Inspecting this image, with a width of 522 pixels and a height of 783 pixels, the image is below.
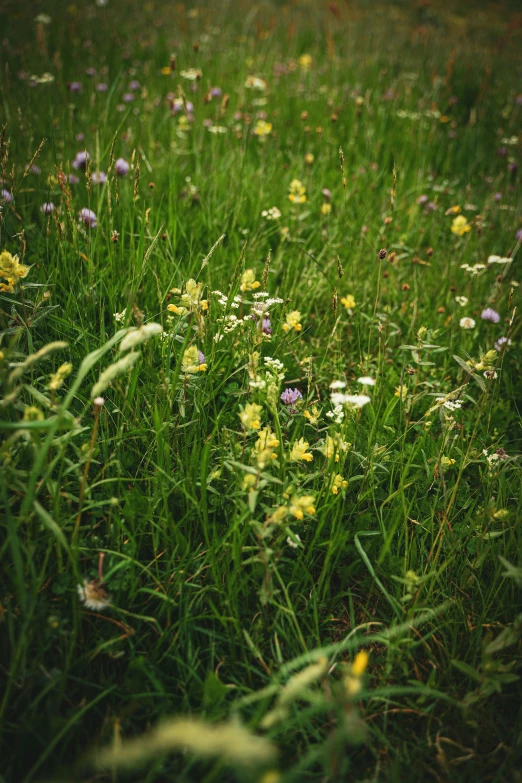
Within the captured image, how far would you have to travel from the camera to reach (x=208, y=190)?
262 centimetres

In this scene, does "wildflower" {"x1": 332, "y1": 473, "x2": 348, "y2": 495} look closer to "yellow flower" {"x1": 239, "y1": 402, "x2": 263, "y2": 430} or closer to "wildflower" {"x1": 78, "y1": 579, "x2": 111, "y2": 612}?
"yellow flower" {"x1": 239, "y1": 402, "x2": 263, "y2": 430}

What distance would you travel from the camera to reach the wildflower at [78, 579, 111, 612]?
40.8 inches

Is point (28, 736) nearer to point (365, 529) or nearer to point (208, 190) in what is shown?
point (365, 529)

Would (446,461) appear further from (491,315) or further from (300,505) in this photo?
(491,315)

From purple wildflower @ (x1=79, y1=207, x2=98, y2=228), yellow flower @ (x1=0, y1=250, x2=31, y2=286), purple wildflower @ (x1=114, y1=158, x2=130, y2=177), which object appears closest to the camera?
yellow flower @ (x1=0, y1=250, x2=31, y2=286)

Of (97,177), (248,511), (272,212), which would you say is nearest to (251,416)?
(248,511)

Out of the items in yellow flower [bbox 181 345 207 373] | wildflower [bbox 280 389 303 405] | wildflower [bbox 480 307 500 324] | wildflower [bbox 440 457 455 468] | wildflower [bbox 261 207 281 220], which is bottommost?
wildflower [bbox 440 457 455 468]

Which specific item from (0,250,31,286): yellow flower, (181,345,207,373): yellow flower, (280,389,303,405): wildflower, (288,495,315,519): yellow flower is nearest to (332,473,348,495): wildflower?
(288,495,315,519): yellow flower

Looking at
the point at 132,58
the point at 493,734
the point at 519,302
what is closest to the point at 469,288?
the point at 519,302

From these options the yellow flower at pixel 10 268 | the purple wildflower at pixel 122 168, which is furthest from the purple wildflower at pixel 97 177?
A: the yellow flower at pixel 10 268

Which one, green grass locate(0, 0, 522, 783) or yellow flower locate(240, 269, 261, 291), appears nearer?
green grass locate(0, 0, 522, 783)

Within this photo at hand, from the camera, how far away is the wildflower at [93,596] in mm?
1037

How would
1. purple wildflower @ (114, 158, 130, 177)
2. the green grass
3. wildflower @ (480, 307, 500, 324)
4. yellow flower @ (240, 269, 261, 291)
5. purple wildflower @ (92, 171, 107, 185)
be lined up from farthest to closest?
1. purple wildflower @ (114, 158, 130, 177)
2. wildflower @ (480, 307, 500, 324)
3. purple wildflower @ (92, 171, 107, 185)
4. yellow flower @ (240, 269, 261, 291)
5. the green grass

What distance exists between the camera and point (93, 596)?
105 cm
